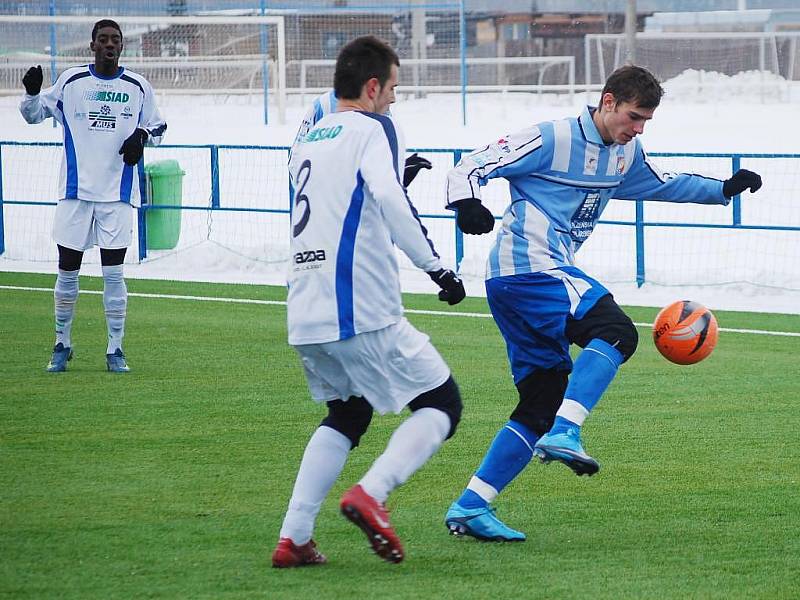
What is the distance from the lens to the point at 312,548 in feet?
15.9

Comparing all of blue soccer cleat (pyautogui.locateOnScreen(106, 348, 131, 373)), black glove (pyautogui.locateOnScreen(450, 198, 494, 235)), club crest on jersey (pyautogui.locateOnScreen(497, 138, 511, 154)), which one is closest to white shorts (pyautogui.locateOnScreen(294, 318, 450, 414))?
black glove (pyautogui.locateOnScreen(450, 198, 494, 235))

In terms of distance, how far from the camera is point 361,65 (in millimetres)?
4695

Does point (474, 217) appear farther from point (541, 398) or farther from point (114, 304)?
point (114, 304)

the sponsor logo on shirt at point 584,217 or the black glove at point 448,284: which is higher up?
the sponsor logo on shirt at point 584,217

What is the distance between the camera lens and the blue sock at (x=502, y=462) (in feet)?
17.5

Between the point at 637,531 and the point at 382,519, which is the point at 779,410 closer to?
the point at 637,531

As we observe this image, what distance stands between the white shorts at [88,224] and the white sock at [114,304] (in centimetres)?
19

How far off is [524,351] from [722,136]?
76.1ft

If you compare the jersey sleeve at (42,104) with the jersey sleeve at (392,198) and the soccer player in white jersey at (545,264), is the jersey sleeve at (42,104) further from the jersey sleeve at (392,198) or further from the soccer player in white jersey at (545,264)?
the jersey sleeve at (392,198)

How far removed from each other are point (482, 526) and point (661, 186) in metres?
1.65

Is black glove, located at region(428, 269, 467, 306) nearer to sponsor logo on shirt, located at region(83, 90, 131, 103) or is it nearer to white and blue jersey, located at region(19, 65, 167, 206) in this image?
white and blue jersey, located at region(19, 65, 167, 206)

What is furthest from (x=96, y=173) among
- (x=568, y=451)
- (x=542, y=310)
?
(x=568, y=451)

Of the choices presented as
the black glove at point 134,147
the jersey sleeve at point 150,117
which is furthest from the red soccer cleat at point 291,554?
the jersey sleeve at point 150,117

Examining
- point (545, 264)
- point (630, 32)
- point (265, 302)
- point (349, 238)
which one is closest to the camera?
point (349, 238)
